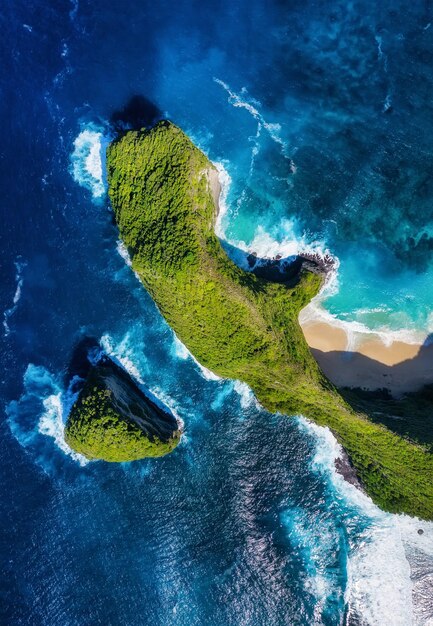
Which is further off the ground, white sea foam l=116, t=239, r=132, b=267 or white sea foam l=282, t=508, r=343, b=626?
white sea foam l=116, t=239, r=132, b=267

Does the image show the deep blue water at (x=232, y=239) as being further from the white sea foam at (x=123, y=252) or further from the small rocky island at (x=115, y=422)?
the small rocky island at (x=115, y=422)

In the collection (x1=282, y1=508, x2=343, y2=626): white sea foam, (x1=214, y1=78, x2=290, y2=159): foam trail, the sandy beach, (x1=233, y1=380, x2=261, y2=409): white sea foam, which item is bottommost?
(x1=282, y1=508, x2=343, y2=626): white sea foam

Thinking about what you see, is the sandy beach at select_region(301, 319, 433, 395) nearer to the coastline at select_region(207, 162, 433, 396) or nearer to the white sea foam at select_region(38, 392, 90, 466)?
the coastline at select_region(207, 162, 433, 396)

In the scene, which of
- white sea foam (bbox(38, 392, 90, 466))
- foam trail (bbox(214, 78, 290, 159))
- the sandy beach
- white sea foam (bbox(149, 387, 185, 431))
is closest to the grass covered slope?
the sandy beach

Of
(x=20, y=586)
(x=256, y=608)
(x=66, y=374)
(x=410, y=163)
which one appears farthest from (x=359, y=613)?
(x=410, y=163)

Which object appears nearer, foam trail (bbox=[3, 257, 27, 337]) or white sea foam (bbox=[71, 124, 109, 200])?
white sea foam (bbox=[71, 124, 109, 200])

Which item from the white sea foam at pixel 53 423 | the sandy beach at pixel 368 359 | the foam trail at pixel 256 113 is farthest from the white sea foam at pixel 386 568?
the foam trail at pixel 256 113
